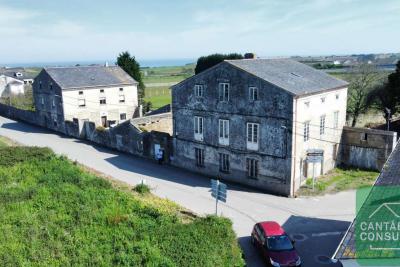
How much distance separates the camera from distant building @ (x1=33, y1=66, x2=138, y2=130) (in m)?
47.0

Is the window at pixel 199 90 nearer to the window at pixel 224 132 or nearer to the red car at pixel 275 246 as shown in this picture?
the window at pixel 224 132

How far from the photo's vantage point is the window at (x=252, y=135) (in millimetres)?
27938

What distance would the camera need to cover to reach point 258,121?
2762 centimetres

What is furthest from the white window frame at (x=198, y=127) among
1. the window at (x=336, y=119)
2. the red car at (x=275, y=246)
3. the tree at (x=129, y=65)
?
the tree at (x=129, y=65)

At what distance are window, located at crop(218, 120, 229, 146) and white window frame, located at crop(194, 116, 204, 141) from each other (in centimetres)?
193

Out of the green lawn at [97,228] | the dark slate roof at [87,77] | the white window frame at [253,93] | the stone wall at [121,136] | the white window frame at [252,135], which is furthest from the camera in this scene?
the dark slate roof at [87,77]

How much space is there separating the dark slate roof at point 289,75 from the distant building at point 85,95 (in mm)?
24633

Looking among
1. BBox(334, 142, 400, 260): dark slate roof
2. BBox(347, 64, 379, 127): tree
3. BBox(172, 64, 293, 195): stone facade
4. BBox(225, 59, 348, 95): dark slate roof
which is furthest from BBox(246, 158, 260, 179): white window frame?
BBox(347, 64, 379, 127): tree

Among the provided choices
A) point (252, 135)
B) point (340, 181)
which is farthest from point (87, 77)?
point (340, 181)

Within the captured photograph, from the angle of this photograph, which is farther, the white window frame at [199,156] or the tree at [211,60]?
the tree at [211,60]

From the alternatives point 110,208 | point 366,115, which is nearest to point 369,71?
point 366,115

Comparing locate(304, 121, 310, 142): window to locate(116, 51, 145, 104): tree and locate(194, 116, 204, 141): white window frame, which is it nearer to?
locate(194, 116, 204, 141): white window frame

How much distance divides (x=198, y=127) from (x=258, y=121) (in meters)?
5.89

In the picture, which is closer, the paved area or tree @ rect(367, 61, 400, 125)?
the paved area
